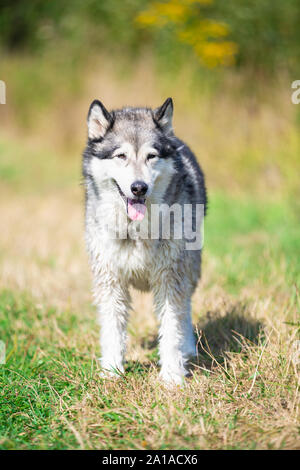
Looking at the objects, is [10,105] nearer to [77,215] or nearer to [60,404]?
[77,215]

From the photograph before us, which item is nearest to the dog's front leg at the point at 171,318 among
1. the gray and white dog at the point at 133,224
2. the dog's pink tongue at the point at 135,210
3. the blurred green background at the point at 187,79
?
the gray and white dog at the point at 133,224

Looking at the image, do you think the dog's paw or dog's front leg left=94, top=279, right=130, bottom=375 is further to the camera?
dog's front leg left=94, top=279, right=130, bottom=375

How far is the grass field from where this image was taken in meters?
2.76

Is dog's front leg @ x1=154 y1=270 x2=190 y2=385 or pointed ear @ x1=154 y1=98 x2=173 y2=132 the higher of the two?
pointed ear @ x1=154 y1=98 x2=173 y2=132

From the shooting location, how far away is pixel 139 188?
125 inches

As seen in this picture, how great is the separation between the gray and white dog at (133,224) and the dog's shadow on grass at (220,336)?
184mm

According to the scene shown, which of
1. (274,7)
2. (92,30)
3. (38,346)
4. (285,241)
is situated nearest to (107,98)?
(92,30)

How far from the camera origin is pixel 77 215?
8547 millimetres

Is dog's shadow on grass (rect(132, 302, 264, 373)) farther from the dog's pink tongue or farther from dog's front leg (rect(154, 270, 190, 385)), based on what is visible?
the dog's pink tongue

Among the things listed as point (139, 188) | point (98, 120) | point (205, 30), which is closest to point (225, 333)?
point (139, 188)

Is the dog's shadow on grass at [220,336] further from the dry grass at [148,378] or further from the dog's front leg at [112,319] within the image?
the dog's front leg at [112,319]

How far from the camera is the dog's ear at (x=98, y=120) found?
348 cm

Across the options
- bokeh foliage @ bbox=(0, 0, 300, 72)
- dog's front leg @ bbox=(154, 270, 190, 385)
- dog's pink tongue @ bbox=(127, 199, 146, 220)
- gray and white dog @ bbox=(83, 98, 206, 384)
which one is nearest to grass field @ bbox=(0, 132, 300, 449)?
dog's front leg @ bbox=(154, 270, 190, 385)

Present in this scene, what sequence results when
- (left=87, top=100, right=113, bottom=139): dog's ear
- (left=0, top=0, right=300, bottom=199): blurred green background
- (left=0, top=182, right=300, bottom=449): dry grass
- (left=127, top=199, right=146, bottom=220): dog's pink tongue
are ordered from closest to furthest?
(left=0, top=182, right=300, bottom=449): dry grass < (left=127, top=199, right=146, bottom=220): dog's pink tongue < (left=87, top=100, right=113, bottom=139): dog's ear < (left=0, top=0, right=300, bottom=199): blurred green background
